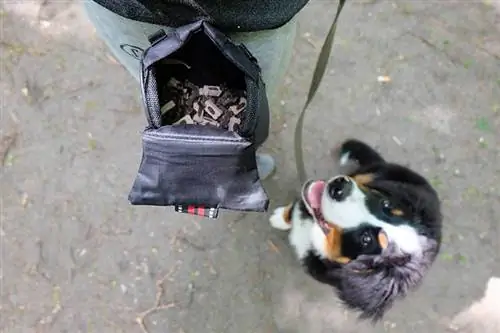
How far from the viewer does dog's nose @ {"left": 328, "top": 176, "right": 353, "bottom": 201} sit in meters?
1.22

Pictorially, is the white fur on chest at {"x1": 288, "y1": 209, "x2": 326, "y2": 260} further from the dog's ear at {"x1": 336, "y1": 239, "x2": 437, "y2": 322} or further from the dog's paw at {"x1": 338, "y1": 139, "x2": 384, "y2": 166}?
the dog's paw at {"x1": 338, "y1": 139, "x2": 384, "y2": 166}

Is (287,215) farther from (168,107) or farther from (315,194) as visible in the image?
(168,107)

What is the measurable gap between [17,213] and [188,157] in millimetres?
857

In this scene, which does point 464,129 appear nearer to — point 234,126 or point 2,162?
point 234,126

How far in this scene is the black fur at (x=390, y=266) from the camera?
121 centimetres

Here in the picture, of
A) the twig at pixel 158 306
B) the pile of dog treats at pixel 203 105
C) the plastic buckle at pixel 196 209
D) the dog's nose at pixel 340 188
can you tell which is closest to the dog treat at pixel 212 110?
the pile of dog treats at pixel 203 105

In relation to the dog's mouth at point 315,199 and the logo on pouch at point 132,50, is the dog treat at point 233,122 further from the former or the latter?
the dog's mouth at point 315,199

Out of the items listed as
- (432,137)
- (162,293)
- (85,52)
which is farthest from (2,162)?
(432,137)

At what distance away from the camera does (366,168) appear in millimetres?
1452

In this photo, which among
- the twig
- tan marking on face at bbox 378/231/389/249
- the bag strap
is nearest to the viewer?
the bag strap

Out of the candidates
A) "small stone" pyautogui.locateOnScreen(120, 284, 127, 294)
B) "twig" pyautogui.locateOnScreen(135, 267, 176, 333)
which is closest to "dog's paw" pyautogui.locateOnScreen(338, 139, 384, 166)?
"twig" pyautogui.locateOnScreen(135, 267, 176, 333)

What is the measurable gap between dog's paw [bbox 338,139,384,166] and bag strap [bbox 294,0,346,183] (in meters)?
0.11

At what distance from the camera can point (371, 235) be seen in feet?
3.91

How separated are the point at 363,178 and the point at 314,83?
34 cm
